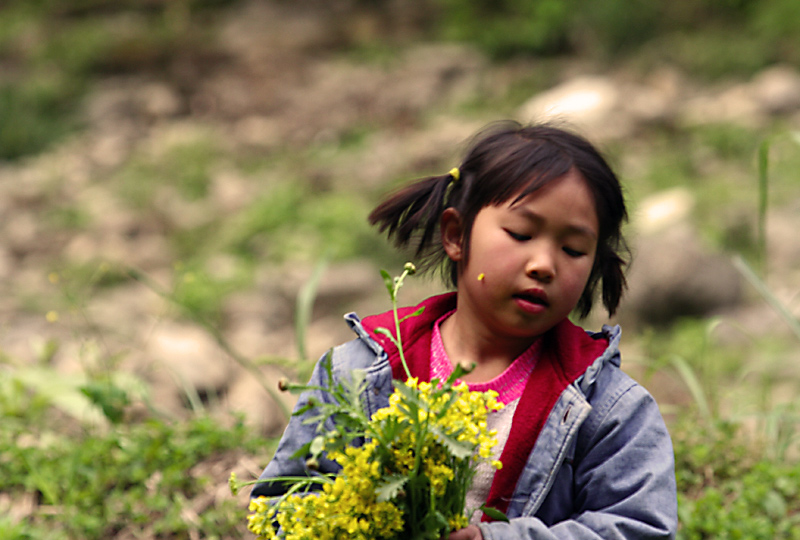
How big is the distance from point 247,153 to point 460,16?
4564 mm

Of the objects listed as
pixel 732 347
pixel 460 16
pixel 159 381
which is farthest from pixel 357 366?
pixel 460 16

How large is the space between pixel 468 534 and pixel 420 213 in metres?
0.66

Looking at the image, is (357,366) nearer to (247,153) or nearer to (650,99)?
(247,153)

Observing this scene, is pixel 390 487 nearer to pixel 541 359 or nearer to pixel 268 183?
pixel 541 359

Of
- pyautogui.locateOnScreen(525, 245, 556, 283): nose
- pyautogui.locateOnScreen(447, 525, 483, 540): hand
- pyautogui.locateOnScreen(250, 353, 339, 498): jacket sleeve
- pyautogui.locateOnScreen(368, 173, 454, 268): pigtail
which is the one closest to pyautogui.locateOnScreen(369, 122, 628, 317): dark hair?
pyautogui.locateOnScreen(368, 173, 454, 268): pigtail

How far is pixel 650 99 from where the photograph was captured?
8688 millimetres

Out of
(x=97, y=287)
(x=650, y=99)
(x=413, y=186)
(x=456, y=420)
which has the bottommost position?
(x=97, y=287)

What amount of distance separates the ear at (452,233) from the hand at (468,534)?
0.52m

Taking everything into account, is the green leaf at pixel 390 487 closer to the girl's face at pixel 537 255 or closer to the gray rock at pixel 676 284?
the girl's face at pixel 537 255

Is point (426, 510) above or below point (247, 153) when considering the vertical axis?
above

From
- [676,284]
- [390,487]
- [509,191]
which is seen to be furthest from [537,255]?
[676,284]

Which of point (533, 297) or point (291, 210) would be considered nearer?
point (533, 297)

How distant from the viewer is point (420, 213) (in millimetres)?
Result: 1547

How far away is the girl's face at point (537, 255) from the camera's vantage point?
1.31 meters
